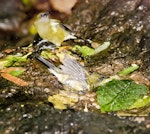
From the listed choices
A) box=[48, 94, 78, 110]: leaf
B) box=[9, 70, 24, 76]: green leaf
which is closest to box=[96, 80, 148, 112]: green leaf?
box=[48, 94, 78, 110]: leaf

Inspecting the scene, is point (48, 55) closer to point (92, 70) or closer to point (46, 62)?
point (46, 62)

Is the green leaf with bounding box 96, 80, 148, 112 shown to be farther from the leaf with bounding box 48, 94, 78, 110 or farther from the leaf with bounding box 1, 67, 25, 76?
the leaf with bounding box 1, 67, 25, 76

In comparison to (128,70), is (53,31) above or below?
above

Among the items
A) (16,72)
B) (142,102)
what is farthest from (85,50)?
(142,102)

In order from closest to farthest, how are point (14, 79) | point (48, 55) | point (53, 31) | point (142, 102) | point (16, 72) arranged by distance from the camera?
1. point (142, 102)
2. point (14, 79)
3. point (16, 72)
4. point (48, 55)
5. point (53, 31)

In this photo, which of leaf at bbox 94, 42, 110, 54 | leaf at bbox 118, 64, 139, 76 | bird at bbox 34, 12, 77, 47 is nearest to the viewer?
leaf at bbox 118, 64, 139, 76
